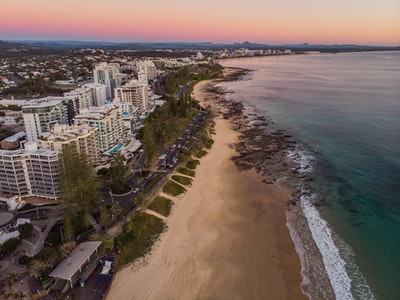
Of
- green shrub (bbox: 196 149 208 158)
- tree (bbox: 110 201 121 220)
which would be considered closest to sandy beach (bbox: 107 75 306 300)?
tree (bbox: 110 201 121 220)

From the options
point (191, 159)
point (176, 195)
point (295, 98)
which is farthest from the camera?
point (295, 98)

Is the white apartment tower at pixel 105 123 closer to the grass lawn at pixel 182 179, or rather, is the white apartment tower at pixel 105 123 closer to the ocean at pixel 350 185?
the grass lawn at pixel 182 179

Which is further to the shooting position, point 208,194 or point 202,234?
point 208,194

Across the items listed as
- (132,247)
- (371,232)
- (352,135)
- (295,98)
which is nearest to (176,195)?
(132,247)

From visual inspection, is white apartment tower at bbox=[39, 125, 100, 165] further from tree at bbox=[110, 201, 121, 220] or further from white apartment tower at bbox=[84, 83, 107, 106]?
white apartment tower at bbox=[84, 83, 107, 106]

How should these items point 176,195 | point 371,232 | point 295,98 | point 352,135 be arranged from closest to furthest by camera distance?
point 371,232 < point 176,195 < point 352,135 < point 295,98

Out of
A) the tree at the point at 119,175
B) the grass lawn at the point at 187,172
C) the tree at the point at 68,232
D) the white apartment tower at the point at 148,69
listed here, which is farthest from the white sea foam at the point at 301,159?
the white apartment tower at the point at 148,69

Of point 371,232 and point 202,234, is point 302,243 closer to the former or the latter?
point 371,232
